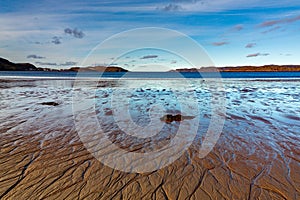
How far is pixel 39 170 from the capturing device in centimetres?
472

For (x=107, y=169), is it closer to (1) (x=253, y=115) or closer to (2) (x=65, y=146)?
(2) (x=65, y=146)

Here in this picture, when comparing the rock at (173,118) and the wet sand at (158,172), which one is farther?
the rock at (173,118)

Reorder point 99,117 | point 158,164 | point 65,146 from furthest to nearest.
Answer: point 99,117 → point 65,146 → point 158,164

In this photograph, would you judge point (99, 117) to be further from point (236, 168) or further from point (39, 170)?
point (236, 168)

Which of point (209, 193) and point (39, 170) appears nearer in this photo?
point (209, 193)

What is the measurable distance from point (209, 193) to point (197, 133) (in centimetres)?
394

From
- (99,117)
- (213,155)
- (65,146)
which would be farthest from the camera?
(99,117)

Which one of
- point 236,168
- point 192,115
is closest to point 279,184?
point 236,168

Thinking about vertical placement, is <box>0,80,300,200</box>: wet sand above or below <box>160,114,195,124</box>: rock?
above

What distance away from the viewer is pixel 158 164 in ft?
17.0

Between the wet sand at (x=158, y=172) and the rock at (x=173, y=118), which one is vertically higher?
the wet sand at (x=158, y=172)

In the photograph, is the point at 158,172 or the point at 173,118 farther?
the point at 173,118

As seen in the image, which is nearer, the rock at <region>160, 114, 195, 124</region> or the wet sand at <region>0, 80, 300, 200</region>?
the wet sand at <region>0, 80, 300, 200</region>

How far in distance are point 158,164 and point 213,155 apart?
5.87 feet
